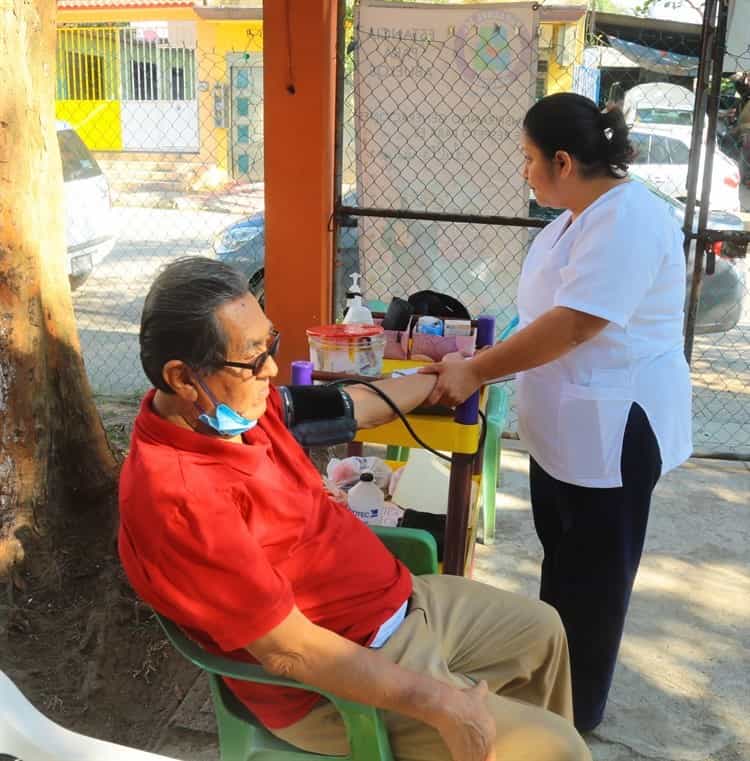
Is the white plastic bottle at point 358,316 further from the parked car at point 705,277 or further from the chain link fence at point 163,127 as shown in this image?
the chain link fence at point 163,127

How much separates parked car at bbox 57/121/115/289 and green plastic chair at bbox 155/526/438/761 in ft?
20.7

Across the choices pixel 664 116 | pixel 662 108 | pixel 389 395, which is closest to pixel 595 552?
pixel 389 395

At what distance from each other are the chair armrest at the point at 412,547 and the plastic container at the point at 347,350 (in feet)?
2.01

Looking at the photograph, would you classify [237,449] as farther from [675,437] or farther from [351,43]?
[351,43]

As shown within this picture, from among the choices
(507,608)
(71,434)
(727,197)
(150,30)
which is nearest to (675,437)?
(507,608)

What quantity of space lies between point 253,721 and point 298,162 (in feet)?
9.87

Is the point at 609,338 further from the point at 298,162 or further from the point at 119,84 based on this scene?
the point at 119,84

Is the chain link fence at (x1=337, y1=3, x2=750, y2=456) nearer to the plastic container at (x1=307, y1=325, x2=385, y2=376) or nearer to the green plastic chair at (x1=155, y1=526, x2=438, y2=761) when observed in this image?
the plastic container at (x1=307, y1=325, x2=385, y2=376)

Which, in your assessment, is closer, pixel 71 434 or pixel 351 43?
pixel 71 434

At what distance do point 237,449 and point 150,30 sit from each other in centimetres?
1706

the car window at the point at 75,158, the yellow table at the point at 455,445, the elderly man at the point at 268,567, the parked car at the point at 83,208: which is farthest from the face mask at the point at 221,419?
the car window at the point at 75,158

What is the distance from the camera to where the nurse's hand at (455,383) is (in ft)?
7.47

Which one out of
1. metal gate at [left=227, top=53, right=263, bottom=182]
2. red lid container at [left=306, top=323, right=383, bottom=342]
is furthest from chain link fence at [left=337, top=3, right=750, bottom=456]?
metal gate at [left=227, top=53, right=263, bottom=182]

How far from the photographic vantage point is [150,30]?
1680 centimetres
